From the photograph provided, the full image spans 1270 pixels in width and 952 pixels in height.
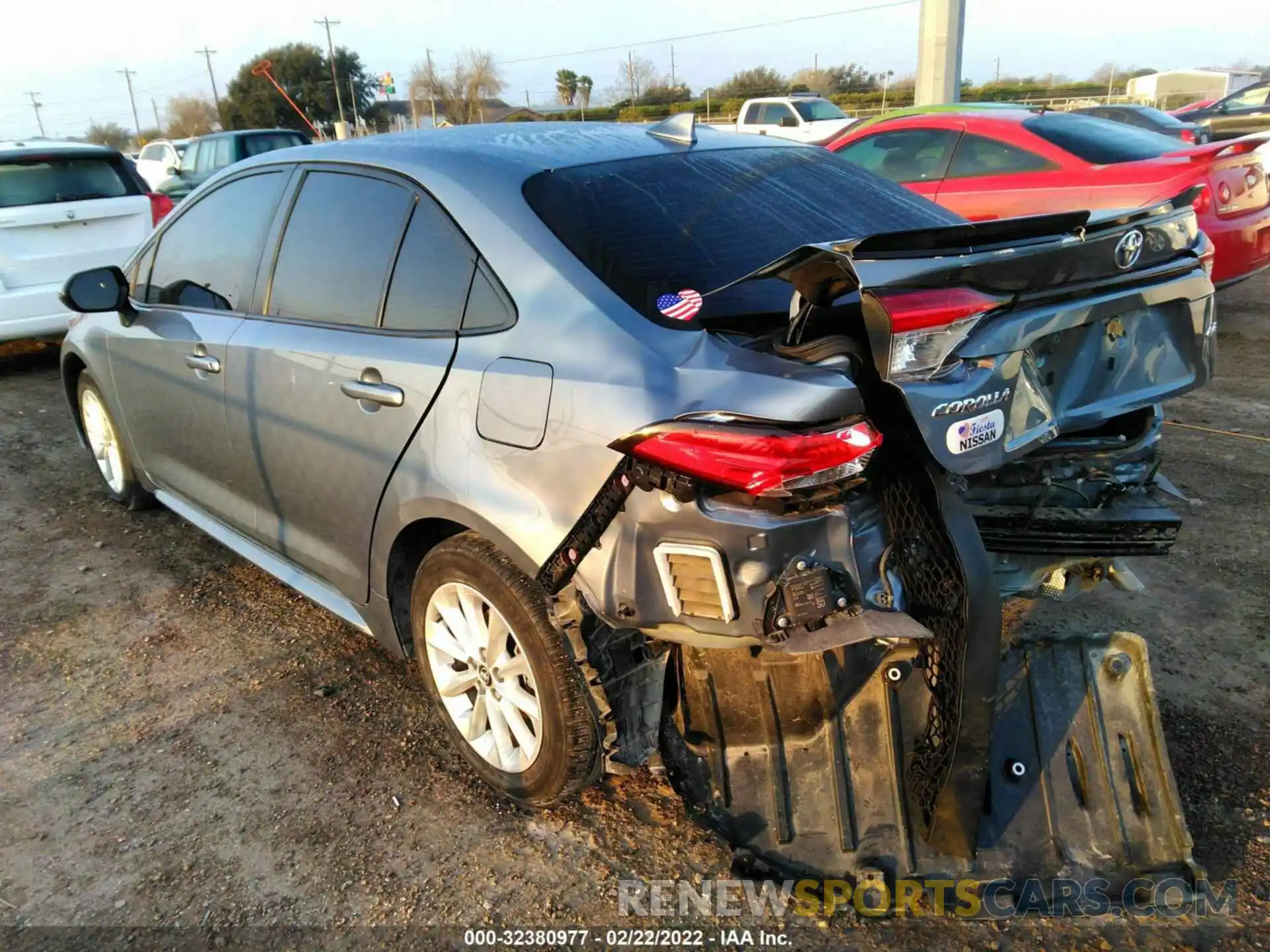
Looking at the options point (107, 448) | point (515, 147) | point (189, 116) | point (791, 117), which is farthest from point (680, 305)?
point (189, 116)

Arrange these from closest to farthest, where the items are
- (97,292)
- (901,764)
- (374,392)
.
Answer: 1. (901,764)
2. (374,392)
3. (97,292)

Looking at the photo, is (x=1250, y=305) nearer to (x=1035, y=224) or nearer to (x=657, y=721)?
(x=1035, y=224)

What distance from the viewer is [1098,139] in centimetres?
673

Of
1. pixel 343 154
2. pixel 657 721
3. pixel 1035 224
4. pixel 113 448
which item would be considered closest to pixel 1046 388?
pixel 1035 224

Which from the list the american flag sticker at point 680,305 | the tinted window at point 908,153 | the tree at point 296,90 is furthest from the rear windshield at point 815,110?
the tree at point 296,90

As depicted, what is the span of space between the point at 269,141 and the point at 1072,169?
12.7 m

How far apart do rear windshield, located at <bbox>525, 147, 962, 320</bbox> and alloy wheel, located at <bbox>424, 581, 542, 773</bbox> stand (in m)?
0.96

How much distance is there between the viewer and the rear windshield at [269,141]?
14734mm

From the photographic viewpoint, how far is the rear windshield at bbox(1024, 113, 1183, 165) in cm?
655

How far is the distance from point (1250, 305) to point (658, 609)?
27.2 ft

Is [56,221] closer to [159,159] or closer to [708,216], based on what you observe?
[708,216]

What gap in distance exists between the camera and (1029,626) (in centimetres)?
332

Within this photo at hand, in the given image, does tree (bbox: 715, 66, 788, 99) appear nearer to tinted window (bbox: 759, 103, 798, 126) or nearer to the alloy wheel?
tinted window (bbox: 759, 103, 798, 126)

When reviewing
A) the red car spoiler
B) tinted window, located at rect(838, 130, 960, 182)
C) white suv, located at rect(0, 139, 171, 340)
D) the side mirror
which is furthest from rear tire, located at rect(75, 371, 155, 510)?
the red car spoiler
